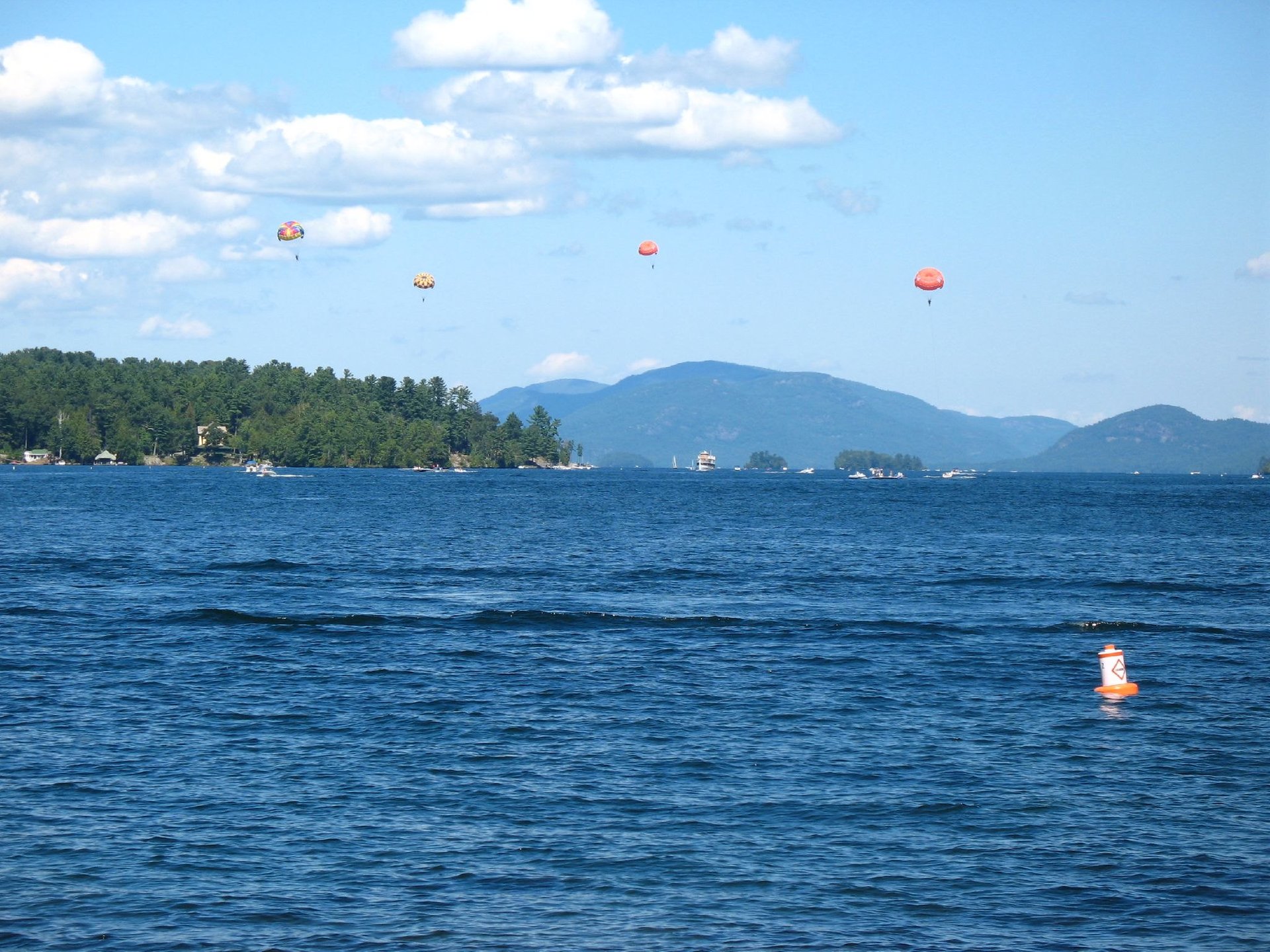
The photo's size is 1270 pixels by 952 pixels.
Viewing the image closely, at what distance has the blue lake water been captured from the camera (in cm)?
2395

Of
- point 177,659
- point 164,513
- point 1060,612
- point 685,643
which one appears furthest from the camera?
point 164,513

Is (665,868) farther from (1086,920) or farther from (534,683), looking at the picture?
(534,683)

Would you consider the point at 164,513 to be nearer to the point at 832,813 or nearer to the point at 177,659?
the point at 177,659

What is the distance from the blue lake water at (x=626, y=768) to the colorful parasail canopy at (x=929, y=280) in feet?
168

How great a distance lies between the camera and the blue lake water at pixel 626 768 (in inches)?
943

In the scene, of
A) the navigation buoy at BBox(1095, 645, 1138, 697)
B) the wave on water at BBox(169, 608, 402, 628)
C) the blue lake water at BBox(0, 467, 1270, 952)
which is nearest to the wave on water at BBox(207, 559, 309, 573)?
A: the blue lake water at BBox(0, 467, 1270, 952)

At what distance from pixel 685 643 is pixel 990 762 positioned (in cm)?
2104

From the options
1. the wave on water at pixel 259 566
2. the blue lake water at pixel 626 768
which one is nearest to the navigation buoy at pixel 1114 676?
the blue lake water at pixel 626 768

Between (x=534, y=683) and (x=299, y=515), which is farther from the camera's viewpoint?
(x=299, y=515)

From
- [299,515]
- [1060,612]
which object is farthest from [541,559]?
[299,515]

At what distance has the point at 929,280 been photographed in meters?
120

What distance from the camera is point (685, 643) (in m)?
53.7

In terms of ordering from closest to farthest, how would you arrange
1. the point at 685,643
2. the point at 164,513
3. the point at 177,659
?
1. the point at 177,659
2. the point at 685,643
3. the point at 164,513

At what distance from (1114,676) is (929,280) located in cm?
8151
